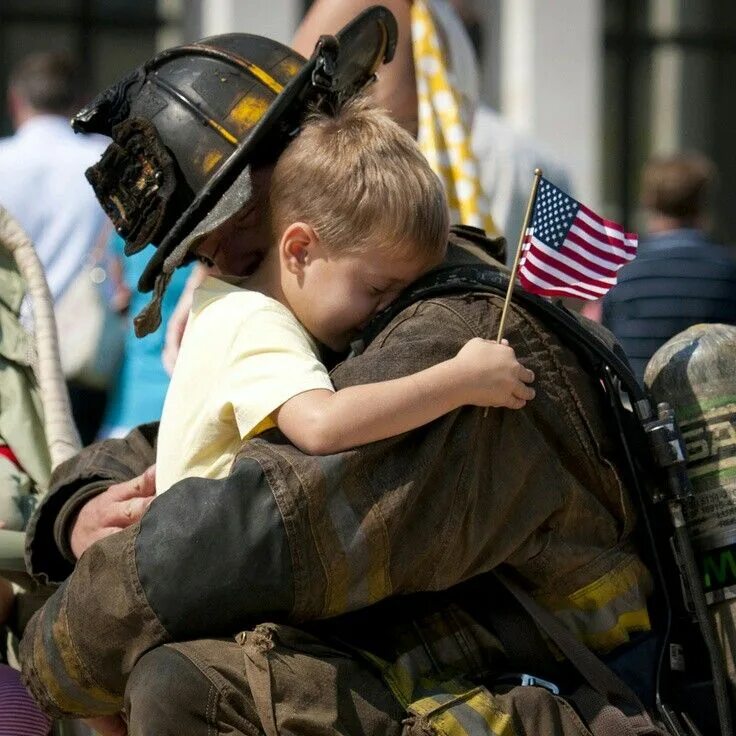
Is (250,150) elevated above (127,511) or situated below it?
above

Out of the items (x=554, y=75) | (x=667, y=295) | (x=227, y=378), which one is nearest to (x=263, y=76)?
(x=227, y=378)

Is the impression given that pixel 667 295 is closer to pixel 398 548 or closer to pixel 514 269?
pixel 514 269

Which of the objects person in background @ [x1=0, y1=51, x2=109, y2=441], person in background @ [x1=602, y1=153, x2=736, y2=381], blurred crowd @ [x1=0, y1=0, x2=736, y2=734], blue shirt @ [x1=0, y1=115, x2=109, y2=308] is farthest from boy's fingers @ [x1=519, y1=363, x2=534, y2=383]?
blue shirt @ [x1=0, y1=115, x2=109, y2=308]

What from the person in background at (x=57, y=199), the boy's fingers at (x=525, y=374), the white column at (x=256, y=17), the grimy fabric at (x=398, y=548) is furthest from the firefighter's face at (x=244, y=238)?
the white column at (x=256, y=17)

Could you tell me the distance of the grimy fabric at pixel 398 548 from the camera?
103 inches

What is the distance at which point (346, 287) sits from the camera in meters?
2.90

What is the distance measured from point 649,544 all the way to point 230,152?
101 cm

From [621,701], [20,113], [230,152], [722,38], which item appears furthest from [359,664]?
[722,38]

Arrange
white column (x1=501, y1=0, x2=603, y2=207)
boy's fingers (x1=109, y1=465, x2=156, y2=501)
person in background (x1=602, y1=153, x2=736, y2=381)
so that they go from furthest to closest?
white column (x1=501, y1=0, x2=603, y2=207) → person in background (x1=602, y1=153, x2=736, y2=381) → boy's fingers (x1=109, y1=465, x2=156, y2=501)

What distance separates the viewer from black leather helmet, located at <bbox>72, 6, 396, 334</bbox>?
2957 mm

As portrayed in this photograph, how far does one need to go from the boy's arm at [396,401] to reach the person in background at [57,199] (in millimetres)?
3094

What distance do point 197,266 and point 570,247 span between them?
158cm

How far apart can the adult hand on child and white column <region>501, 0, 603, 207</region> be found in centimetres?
867

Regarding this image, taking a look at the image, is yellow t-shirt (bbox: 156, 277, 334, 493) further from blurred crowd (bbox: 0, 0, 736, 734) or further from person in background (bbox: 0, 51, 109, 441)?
person in background (bbox: 0, 51, 109, 441)
